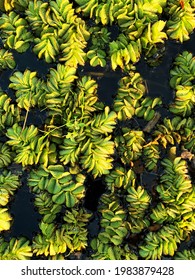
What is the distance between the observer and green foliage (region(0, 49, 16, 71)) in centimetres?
214

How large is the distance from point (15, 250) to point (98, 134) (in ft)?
2.08

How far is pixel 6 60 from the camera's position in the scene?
215cm

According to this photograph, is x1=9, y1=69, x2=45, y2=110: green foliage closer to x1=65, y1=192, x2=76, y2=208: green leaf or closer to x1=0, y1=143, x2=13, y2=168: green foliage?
x1=0, y1=143, x2=13, y2=168: green foliage

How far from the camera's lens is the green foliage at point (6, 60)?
2.14 m

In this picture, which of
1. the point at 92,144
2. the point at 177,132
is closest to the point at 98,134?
the point at 92,144

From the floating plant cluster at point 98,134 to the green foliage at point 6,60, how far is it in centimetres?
1

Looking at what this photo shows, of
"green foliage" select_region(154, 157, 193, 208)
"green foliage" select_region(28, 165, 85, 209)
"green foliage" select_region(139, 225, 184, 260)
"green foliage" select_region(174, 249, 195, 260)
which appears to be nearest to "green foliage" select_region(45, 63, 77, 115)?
"green foliage" select_region(28, 165, 85, 209)

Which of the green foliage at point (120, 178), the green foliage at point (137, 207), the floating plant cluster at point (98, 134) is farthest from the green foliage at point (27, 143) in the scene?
the green foliage at point (137, 207)

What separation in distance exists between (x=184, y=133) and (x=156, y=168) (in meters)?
0.21

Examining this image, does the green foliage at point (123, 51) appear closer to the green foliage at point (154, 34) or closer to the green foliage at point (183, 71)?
the green foliage at point (154, 34)

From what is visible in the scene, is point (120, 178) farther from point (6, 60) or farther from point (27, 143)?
point (6, 60)

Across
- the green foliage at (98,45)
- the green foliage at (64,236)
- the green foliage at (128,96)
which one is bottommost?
the green foliage at (64,236)

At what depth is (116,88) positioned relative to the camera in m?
2.19

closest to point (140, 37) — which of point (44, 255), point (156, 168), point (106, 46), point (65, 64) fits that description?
point (106, 46)
